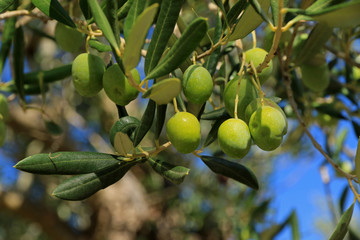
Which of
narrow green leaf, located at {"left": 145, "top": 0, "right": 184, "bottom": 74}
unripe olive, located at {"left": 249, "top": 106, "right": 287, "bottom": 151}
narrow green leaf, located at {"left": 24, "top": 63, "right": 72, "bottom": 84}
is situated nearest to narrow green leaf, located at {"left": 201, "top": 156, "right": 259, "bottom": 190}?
unripe olive, located at {"left": 249, "top": 106, "right": 287, "bottom": 151}

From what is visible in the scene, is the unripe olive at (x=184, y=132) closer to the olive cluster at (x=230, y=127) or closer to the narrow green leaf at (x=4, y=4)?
the olive cluster at (x=230, y=127)

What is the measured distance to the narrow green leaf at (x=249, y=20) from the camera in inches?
35.2

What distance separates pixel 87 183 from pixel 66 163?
7 centimetres

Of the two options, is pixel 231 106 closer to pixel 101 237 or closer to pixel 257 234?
pixel 257 234

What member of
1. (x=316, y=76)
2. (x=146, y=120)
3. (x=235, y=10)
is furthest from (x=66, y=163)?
(x=316, y=76)

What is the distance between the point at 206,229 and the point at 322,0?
344 centimetres

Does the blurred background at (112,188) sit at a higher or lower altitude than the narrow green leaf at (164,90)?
lower

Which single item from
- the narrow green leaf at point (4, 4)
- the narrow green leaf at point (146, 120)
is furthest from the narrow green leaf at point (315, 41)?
the narrow green leaf at point (4, 4)

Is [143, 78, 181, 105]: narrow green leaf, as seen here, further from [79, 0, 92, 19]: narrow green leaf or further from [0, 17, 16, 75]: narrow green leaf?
[0, 17, 16, 75]: narrow green leaf

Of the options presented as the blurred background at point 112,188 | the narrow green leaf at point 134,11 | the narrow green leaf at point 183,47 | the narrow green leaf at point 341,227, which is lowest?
the blurred background at point 112,188

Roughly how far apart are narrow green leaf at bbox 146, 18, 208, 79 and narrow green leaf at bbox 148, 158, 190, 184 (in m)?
0.26

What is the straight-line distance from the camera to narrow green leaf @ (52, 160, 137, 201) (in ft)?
2.91

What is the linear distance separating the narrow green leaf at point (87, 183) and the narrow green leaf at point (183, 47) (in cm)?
28

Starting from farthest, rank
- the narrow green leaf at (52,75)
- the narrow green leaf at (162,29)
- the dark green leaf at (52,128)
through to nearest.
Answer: the dark green leaf at (52,128), the narrow green leaf at (52,75), the narrow green leaf at (162,29)
